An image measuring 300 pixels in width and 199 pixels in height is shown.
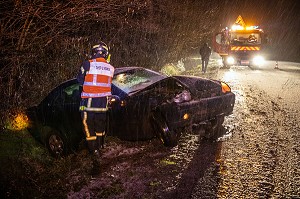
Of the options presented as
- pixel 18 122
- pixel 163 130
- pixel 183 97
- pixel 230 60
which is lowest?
pixel 18 122

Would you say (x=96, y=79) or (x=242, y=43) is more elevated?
(x=242, y=43)

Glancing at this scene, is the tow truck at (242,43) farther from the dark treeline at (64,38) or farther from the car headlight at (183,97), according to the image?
the car headlight at (183,97)

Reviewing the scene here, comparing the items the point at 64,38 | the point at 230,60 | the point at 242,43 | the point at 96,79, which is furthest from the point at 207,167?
the point at 230,60

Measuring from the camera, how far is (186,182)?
3.94m

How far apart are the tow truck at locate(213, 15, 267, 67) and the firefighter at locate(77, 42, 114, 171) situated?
1545cm

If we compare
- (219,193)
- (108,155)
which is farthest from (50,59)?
(219,193)

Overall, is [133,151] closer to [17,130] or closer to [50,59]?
[17,130]

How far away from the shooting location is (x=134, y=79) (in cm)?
574

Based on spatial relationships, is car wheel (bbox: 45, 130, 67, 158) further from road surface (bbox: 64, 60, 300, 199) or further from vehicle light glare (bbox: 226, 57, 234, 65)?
vehicle light glare (bbox: 226, 57, 234, 65)

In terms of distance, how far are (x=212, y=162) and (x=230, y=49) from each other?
50.6 ft

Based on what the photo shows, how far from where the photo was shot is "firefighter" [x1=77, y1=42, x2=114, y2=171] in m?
4.67

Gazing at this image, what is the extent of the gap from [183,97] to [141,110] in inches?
33.4

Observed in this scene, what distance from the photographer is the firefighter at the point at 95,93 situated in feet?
15.3

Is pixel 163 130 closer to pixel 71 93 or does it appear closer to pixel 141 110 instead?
pixel 141 110
